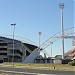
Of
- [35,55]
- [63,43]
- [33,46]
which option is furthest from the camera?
[33,46]

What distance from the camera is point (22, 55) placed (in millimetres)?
148250

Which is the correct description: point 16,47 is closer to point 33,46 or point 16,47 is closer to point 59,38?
point 33,46

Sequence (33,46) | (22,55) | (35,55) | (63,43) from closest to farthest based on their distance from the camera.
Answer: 1. (63,43)
2. (35,55)
3. (22,55)
4. (33,46)

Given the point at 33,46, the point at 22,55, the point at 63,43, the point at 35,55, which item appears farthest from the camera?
the point at 33,46

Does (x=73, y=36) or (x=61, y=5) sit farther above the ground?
(x=61, y=5)

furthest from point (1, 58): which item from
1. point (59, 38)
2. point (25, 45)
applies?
point (59, 38)

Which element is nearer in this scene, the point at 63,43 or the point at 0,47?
the point at 63,43

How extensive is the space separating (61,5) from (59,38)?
12.5 metres

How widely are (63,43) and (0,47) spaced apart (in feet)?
183

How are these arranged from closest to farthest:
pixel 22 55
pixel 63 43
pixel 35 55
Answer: pixel 63 43
pixel 35 55
pixel 22 55

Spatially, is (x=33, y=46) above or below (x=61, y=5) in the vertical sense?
below

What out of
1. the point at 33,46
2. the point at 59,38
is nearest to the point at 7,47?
the point at 33,46

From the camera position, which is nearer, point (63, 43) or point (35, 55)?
point (63, 43)

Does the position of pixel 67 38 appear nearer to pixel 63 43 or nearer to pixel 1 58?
pixel 63 43
